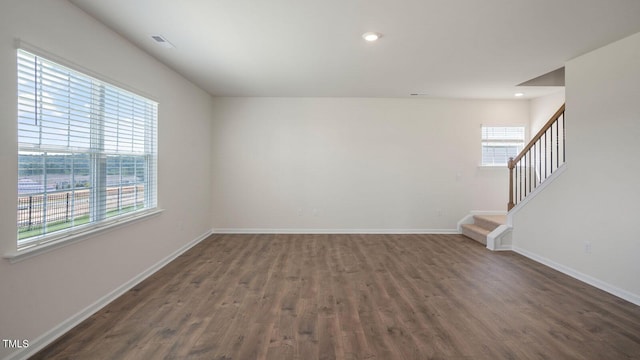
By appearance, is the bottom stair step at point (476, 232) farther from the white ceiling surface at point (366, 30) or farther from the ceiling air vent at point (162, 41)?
the ceiling air vent at point (162, 41)

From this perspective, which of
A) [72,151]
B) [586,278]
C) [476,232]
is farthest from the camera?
[476,232]

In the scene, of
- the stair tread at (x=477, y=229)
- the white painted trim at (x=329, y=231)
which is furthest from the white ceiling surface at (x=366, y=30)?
the white painted trim at (x=329, y=231)

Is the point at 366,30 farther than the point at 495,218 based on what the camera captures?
No

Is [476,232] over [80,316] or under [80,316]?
over

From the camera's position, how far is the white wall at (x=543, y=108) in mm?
5359

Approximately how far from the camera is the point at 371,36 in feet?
10.2

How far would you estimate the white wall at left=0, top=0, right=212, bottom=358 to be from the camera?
6.45 ft

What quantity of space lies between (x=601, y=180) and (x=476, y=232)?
7.43 ft

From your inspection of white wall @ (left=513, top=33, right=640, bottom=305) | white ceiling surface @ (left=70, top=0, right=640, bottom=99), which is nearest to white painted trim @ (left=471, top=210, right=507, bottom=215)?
white wall @ (left=513, top=33, right=640, bottom=305)

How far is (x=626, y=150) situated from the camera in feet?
10.3

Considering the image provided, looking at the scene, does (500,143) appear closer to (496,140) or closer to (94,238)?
(496,140)

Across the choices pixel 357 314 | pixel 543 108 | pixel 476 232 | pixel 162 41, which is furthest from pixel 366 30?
pixel 543 108

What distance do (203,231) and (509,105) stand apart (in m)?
6.41

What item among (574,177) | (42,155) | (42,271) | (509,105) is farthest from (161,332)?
(509,105)
